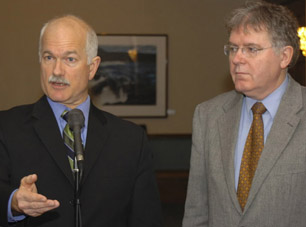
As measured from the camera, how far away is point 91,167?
2.45 metres

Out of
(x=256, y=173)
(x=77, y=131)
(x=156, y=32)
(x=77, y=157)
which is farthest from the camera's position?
(x=156, y=32)

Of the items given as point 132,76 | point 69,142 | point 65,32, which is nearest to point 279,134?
point 69,142

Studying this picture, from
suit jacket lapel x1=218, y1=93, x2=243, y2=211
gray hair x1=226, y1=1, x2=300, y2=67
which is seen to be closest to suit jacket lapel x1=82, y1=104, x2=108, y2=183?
suit jacket lapel x1=218, y1=93, x2=243, y2=211

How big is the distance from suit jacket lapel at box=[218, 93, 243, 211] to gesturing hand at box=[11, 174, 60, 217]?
99 centimetres

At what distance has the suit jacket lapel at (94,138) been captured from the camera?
2.45 m

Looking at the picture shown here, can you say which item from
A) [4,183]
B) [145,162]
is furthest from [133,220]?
[4,183]

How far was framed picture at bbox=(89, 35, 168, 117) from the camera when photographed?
8500 mm

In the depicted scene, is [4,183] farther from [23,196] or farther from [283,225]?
[283,225]

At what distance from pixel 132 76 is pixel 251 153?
20.4ft

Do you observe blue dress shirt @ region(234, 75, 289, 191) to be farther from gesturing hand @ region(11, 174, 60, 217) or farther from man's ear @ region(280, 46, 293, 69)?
gesturing hand @ region(11, 174, 60, 217)

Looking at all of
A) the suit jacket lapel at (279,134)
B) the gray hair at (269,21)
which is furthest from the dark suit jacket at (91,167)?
the gray hair at (269,21)

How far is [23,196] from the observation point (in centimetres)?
191

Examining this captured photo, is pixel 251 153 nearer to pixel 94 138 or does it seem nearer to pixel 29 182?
pixel 94 138

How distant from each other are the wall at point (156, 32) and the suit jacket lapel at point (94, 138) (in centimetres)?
601
